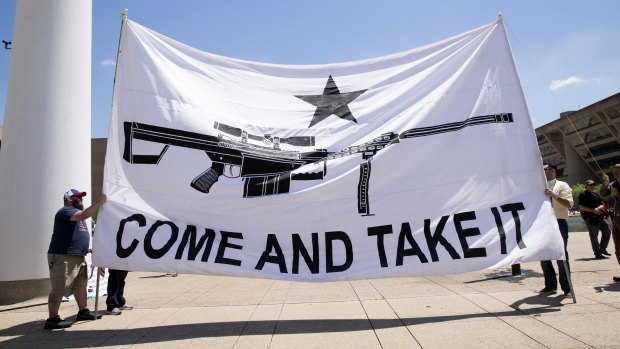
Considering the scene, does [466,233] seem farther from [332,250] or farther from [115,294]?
[115,294]

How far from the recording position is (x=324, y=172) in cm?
525

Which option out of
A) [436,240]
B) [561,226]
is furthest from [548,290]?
[436,240]

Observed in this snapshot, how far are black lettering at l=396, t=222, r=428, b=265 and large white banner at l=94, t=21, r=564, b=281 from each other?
14 millimetres

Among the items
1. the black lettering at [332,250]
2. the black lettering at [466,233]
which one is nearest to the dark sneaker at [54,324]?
the black lettering at [332,250]

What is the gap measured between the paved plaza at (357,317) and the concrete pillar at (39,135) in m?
0.87

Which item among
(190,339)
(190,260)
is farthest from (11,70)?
(190,339)

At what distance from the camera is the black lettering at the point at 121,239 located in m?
4.85

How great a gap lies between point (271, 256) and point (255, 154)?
1332 mm

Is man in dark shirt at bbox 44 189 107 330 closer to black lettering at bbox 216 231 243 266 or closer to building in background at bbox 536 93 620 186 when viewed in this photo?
black lettering at bbox 216 231 243 266

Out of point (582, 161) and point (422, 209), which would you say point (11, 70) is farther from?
point (582, 161)

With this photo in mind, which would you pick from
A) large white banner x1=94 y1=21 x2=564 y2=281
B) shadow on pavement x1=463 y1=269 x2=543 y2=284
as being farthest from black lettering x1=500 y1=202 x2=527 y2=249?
shadow on pavement x1=463 y1=269 x2=543 y2=284

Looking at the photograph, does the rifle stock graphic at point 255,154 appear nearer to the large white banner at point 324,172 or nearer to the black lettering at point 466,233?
the large white banner at point 324,172

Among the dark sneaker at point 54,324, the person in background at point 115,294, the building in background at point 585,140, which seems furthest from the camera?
the building in background at point 585,140

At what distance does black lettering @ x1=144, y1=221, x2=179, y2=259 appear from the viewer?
4.86m
